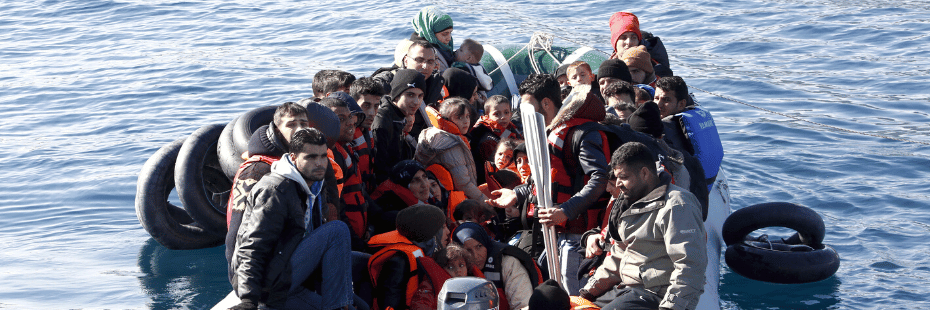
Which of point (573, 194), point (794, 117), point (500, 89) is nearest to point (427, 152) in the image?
point (573, 194)

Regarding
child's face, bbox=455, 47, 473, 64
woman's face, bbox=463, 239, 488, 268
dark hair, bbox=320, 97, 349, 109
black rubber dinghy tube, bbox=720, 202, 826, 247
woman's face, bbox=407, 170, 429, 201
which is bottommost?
black rubber dinghy tube, bbox=720, 202, 826, 247

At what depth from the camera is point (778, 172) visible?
10875mm

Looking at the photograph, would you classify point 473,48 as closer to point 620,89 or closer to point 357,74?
point 620,89

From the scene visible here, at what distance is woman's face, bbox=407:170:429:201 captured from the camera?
18.9ft

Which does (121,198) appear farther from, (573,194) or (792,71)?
(792,71)

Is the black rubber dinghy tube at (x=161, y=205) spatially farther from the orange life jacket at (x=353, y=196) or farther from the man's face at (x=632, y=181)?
the man's face at (x=632, y=181)

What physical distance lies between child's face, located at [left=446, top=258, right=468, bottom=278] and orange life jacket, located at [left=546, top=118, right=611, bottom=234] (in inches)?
28.8

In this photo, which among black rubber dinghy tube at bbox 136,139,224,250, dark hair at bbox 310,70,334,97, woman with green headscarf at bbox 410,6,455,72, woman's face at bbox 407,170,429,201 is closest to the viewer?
woman's face at bbox 407,170,429,201

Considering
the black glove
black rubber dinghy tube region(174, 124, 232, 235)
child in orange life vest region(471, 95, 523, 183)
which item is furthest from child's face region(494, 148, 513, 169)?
the black glove

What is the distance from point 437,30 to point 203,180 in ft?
9.09

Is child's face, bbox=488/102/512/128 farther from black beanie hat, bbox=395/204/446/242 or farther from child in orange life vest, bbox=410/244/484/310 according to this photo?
child in orange life vest, bbox=410/244/484/310

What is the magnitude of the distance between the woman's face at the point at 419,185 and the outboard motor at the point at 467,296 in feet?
5.92

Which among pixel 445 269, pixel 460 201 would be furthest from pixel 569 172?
pixel 460 201

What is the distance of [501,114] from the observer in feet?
22.4
